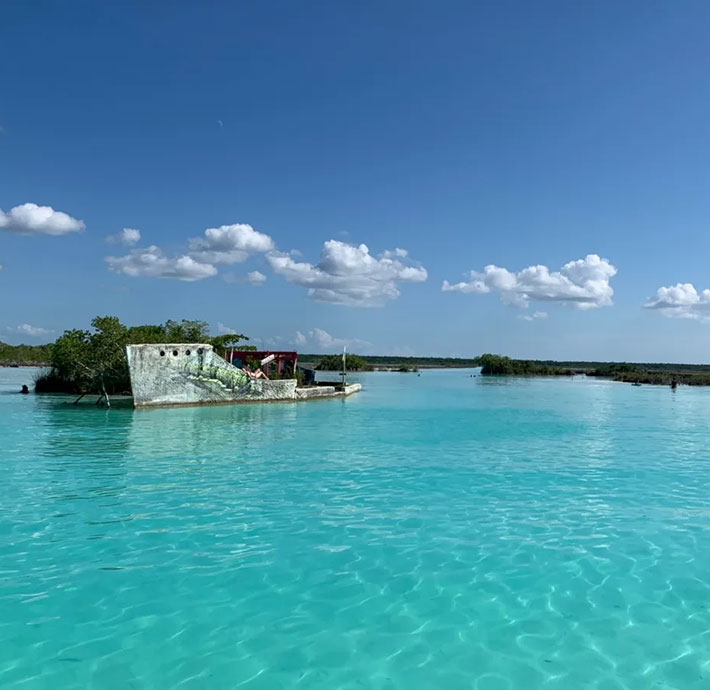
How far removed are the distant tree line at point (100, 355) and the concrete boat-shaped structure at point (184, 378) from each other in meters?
2.82

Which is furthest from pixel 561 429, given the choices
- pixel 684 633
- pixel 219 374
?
pixel 684 633

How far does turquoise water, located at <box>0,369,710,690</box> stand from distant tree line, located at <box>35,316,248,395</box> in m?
15.7

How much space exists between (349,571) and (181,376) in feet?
84.4

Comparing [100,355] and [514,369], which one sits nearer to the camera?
[100,355]

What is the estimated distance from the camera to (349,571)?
7988 millimetres

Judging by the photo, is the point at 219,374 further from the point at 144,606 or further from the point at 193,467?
the point at 144,606

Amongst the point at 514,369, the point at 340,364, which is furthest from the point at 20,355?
the point at 514,369

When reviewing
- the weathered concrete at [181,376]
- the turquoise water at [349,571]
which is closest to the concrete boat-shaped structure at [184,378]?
the weathered concrete at [181,376]

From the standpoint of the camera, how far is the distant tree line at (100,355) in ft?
107

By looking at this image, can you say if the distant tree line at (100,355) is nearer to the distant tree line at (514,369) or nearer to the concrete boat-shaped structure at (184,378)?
the concrete boat-shaped structure at (184,378)

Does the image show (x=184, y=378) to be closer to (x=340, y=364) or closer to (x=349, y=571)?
(x=349, y=571)

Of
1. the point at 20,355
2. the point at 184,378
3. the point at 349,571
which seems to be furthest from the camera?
the point at 20,355

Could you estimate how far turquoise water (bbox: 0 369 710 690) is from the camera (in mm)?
5621

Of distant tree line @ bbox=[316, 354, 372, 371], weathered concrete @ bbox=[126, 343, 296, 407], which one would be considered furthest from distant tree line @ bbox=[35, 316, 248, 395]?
distant tree line @ bbox=[316, 354, 372, 371]
